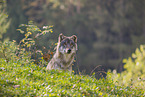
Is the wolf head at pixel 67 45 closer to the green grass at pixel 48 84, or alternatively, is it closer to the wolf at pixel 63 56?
the wolf at pixel 63 56

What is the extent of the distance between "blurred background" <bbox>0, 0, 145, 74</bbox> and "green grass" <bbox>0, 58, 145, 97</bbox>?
2718 centimetres

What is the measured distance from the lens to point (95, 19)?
41688 millimetres

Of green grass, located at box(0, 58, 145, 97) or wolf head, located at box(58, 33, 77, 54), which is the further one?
wolf head, located at box(58, 33, 77, 54)

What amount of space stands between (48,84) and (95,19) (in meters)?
36.1

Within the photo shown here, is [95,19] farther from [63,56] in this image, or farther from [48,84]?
[48,84]

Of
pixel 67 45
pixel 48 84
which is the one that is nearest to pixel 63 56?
pixel 67 45

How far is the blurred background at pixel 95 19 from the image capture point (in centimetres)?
3647

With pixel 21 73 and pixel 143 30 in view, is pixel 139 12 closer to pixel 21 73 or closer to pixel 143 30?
pixel 143 30

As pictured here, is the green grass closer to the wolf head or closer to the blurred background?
the wolf head

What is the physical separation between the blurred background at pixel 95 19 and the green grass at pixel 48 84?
89.2ft

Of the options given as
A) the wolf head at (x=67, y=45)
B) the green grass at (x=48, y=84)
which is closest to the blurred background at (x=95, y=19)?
the wolf head at (x=67, y=45)

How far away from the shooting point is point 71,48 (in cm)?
855

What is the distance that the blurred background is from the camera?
36469 millimetres

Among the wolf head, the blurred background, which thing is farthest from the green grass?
the blurred background
